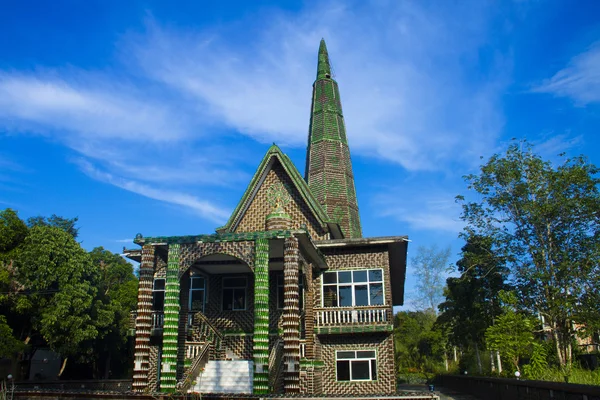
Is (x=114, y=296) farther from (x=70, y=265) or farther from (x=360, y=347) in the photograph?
(x=360, y=347)

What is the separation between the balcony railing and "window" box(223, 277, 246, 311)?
3.19m

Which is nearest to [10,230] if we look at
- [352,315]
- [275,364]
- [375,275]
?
[275,364]

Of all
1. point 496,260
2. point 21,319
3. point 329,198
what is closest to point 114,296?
point 21,319

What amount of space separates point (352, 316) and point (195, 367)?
6029 millimetres

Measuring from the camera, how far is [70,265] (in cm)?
2792

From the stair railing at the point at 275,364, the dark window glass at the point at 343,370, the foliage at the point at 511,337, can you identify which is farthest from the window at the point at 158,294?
the foliage at the point at 511,337

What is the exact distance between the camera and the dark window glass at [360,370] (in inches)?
749

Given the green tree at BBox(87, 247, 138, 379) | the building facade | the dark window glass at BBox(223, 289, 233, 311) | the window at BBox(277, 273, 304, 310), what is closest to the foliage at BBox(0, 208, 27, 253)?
the green tree at BBox(87, 247, 138, 379)

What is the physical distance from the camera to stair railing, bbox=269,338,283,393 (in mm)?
16109

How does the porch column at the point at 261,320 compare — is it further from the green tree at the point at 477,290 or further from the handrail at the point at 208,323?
the green tree at the point at 477,290

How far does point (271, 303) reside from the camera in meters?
20.2

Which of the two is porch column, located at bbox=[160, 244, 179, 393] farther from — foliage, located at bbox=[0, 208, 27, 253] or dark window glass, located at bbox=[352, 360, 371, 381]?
foliage, located at bbox=[0, 208, 27, 253]

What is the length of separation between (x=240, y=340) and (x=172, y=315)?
4928 mm

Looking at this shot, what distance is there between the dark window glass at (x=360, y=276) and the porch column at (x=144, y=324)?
7.88 meters
